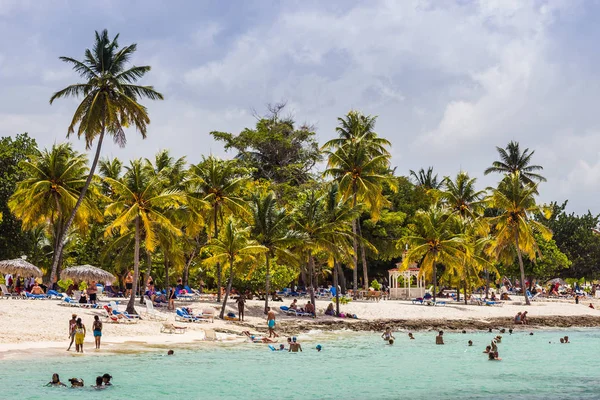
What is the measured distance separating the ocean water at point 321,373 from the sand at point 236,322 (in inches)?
125

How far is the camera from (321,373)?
2370 centimetres

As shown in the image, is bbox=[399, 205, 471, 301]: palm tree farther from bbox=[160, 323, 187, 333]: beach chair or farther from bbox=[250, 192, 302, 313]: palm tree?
bbox=[160, 323, 187, 333]: beach chair

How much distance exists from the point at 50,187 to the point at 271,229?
13.6 m

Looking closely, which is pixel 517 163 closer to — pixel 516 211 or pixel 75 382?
pixel 516 211

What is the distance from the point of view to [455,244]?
158ft

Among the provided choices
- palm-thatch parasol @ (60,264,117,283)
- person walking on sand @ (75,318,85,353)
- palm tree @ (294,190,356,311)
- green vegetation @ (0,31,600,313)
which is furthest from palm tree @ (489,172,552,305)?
person walking on sand @ (75,318,85,353)

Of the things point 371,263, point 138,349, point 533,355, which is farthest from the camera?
point 371,263

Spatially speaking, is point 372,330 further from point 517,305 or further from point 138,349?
point 517,305

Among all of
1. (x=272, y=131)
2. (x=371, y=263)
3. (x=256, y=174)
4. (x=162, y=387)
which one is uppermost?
(x=272, y=131)

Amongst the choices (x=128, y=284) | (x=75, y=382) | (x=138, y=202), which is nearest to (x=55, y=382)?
(x=75, y=382)

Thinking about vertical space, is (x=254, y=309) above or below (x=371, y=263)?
below

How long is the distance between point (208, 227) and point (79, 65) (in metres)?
13.4

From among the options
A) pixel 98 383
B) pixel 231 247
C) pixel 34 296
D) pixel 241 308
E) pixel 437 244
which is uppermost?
pixel 437 244

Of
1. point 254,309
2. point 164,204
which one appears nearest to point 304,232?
point 254,309
